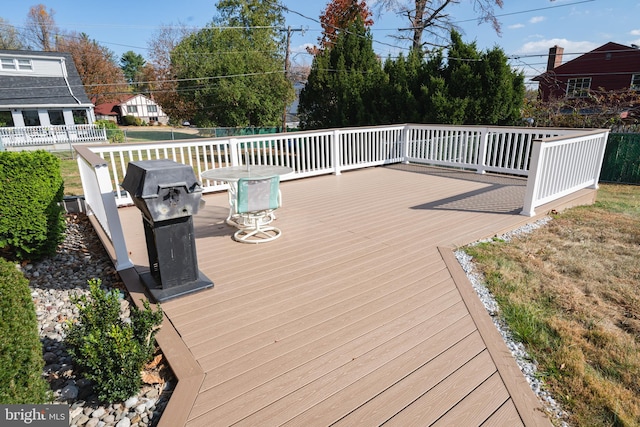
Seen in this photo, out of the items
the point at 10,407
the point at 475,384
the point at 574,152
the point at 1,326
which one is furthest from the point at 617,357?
the point at 574,152

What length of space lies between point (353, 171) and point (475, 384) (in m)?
6.02

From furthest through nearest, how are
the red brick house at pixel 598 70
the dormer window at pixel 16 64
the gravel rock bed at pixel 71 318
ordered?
the dormer window at pixel 16 64 < the red brick house at pixel 598 70 < the gravel rock bed at pixel 71 318

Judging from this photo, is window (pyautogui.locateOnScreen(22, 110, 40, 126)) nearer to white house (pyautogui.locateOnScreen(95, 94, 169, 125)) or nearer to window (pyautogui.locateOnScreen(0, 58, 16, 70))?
window (pyautogui.locateOnScreen(0, 58, 16, 70))

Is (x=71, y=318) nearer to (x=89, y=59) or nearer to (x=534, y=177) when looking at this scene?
(x=534, y=177)

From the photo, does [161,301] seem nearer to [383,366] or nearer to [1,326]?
[1,326]

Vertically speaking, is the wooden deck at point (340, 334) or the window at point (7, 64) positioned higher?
the window at point (7, 64)

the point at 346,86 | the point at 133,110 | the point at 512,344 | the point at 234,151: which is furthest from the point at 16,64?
the point at 512,344

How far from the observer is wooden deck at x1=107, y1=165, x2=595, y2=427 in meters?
1.70

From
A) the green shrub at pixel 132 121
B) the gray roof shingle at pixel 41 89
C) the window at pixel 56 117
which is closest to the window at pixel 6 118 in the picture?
the gray roof shingle at pixel 41 89

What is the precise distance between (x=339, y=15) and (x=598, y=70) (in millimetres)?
14158

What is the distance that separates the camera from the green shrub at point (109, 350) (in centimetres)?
171

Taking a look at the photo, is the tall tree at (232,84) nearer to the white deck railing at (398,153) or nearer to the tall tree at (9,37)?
the white deck railing at (398,153)

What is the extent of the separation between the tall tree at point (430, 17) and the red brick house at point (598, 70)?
550 cm

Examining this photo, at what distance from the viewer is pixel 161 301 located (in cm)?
258
